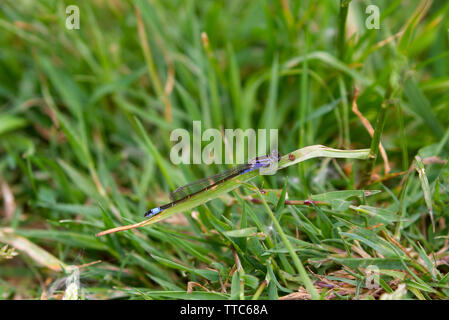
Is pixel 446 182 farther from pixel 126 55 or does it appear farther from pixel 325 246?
pixel 126 55

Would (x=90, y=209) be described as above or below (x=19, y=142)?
below

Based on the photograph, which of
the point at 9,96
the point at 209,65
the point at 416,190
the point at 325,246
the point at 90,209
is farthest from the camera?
the point at 9,96

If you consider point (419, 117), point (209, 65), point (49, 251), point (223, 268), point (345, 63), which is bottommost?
point (223, 268)
